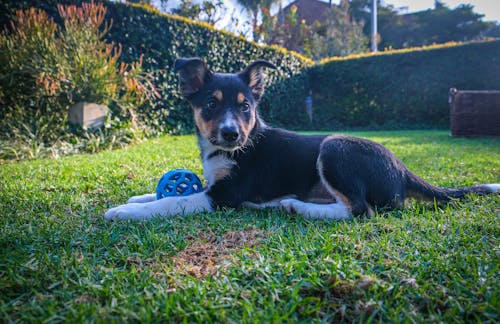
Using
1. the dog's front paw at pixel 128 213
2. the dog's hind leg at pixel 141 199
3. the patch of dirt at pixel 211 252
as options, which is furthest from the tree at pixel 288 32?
the patch of dirt at pixel 211 252

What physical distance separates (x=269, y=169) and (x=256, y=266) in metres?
1.77

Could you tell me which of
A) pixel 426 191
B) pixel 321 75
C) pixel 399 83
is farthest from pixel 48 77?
pixel 399 83

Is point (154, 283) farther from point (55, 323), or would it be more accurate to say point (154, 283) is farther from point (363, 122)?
point (363, 122)

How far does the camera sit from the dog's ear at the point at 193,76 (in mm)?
3765

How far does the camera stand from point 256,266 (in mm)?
1972

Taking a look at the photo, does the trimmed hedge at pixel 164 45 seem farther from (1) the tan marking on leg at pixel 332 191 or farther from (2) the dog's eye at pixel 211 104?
(1) the tan marking on leg at pixel 332 191

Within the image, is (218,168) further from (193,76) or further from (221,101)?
(193,76)

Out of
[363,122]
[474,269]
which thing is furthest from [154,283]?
[363,122]

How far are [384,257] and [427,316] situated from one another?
59 cm

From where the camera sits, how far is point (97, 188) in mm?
4277

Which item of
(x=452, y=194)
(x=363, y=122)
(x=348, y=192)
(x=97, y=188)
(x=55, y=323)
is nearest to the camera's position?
(x=55, y=323)

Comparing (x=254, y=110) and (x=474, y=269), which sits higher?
(x=254, y=110)

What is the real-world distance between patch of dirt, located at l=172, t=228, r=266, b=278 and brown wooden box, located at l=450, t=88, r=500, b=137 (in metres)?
10.8

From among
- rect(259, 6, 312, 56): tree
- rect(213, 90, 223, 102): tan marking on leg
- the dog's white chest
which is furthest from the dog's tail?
rect(259, 6, 312, 56): tree
